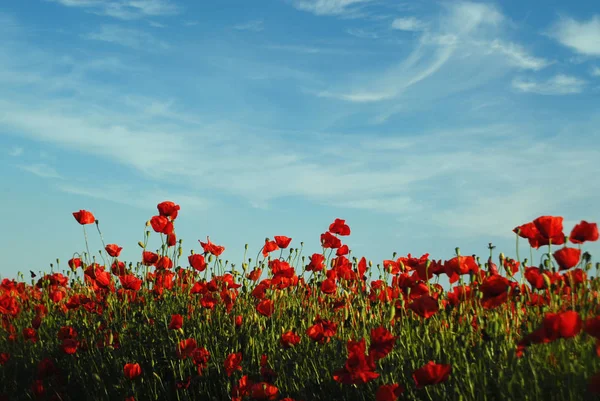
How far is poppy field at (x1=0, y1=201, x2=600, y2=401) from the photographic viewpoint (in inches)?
115

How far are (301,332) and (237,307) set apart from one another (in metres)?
0.83

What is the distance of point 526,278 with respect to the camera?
3.33 meters

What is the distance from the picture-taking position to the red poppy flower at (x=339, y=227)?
493cm

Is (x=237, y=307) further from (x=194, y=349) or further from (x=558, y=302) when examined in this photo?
(x=558, y=302)

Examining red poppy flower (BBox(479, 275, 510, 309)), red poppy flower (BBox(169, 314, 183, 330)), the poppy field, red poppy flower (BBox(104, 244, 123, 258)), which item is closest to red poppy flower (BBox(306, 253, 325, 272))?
the poppy field

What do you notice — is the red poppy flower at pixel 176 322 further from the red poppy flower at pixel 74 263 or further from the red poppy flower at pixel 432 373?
the red poppy flower at pixel 74 263

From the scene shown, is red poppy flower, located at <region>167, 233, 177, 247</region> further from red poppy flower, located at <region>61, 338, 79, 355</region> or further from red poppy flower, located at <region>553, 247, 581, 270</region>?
red poppy flower, located at <region>553, 247, 581, 270</region>

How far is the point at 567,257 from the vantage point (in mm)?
2906

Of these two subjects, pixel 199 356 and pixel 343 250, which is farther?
pixel 343 250

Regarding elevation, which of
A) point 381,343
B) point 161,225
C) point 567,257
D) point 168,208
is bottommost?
point 381,343

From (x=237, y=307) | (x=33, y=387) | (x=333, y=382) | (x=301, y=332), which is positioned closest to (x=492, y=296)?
(x=333, y=382)

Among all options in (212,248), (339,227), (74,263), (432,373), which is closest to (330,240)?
(339,227)

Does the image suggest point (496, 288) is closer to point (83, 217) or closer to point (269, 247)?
point (269, 247)

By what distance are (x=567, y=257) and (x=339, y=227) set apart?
225 cm
